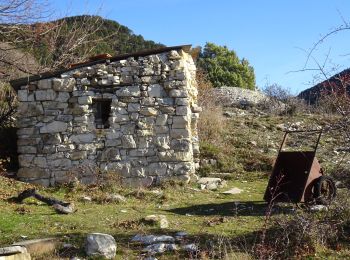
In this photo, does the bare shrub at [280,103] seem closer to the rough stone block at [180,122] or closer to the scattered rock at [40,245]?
the rough stone block at [180,122]

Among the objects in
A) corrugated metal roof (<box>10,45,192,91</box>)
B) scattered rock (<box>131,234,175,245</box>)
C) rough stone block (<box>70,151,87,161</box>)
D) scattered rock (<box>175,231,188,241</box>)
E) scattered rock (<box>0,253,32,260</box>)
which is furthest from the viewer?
corrugated metal roof (<box>10,45,192,91</box>)

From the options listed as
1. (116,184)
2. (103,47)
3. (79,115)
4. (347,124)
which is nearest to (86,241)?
(347,124)

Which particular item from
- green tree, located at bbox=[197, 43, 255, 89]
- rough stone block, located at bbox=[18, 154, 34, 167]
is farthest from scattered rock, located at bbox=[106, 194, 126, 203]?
green tree, located at bbox=[197, 43, 255, 89]

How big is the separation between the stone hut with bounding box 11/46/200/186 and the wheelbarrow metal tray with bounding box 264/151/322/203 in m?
2.76

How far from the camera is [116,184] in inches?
391

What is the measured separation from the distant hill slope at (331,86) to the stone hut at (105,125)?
3.20 meters

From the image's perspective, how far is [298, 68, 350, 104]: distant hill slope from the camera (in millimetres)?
5448

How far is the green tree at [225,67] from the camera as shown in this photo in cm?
2916

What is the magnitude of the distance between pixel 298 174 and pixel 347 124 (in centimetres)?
251

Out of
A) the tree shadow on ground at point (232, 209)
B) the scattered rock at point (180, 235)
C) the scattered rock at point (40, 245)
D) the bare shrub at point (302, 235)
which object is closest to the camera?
the bare shrub at point (302, 235)

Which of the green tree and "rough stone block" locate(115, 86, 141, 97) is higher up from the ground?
the green tree

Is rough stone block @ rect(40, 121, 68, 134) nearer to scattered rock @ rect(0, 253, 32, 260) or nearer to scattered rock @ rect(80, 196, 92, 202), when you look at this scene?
scattered rock @ rect(80, 196, 92, 202)

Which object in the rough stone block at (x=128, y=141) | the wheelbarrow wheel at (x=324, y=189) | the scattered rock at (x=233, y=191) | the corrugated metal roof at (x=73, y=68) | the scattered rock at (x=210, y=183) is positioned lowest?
the scattered rock at (x=233, y=191)

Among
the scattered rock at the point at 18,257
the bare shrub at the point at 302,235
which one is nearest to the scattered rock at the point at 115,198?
the bare shrub at the point at 302,235
